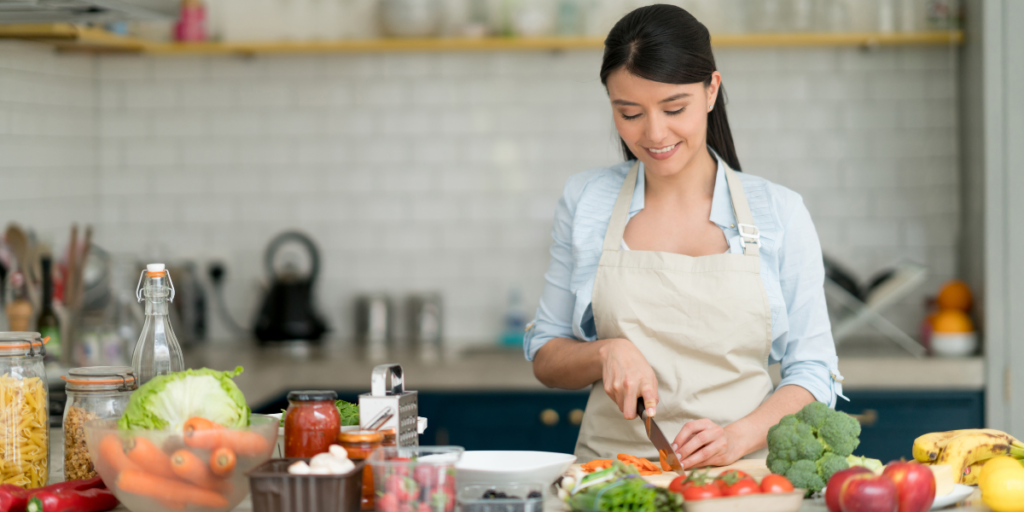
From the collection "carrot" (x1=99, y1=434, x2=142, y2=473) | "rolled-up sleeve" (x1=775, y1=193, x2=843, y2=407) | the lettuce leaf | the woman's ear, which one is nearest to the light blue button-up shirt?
"rolled-up sleeve" (x1=775, y1=193, x2=843, y2=407)

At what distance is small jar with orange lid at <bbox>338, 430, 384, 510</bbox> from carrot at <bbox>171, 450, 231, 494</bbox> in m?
0.18

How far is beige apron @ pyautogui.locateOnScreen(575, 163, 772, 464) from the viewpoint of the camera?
1829 millimetres

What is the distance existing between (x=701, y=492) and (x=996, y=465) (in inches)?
19.2

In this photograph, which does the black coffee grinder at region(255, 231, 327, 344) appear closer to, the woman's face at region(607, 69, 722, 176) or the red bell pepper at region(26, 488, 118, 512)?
the woman's face at region(607, 69, 722, 176)

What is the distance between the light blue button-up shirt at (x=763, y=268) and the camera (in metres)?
1.83

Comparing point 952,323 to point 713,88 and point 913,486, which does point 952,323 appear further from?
point 913,486

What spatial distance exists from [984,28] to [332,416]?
9.71ft

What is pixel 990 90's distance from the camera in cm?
327

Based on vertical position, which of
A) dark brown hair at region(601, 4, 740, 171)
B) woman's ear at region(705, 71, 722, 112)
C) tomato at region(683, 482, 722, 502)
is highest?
dark brown hair at region(601, 4, 740, 171)

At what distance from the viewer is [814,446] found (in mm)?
1341

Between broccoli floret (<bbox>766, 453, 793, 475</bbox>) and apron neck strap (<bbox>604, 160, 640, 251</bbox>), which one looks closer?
broccoli floret (<bbox>766, 453, 793, 475</bbox>)

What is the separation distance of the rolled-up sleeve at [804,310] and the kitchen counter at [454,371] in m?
1.50

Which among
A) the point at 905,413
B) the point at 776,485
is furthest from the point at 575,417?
the point at 776,485

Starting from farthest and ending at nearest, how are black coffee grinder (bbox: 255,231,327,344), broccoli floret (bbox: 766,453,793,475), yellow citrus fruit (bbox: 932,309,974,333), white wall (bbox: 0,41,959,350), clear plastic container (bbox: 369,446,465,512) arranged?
1. white wall (bbox: 0,41,959,350)
2. black coffee grinder (bbox: 255,231,327,344)
3. yellow citrus fruit (bbox: 932,309,974,333)
4. broccoli floret (bbox: 766,453,793,475)
5. clear plastic container (bbox: 369,446,465,512)
